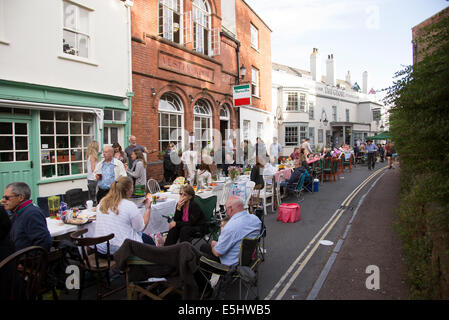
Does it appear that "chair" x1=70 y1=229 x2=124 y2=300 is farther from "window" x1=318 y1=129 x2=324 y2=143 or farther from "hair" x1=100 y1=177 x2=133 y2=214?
"window" x1=318 y1=129 x2=324 y2=143

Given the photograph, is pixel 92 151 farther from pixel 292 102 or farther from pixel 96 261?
pixel 292 102

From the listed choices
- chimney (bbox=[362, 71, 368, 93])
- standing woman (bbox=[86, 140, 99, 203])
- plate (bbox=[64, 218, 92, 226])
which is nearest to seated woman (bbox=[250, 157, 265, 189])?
standing woman (bbox=[86, 140, 99, 203])

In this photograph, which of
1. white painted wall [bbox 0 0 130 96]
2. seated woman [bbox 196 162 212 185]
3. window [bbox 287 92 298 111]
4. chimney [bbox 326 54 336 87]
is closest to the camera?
white painted wall [bbox 0 0 130 96]

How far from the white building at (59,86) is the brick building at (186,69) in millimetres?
746

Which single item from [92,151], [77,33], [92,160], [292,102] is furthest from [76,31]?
[292,102]

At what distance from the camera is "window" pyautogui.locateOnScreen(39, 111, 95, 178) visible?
826 centimetres

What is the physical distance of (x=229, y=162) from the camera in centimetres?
1319

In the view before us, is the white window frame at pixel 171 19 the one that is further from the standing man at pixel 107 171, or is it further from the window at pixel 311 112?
the window at pixel 311 112

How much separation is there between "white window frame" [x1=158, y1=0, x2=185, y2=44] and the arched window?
322cm

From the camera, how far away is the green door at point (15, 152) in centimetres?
732
